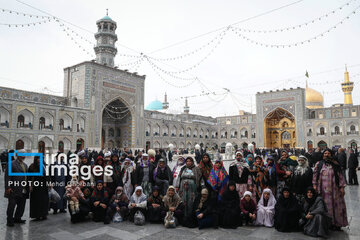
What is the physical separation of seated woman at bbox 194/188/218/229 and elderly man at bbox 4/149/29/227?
259 cm

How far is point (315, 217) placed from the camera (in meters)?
3.26

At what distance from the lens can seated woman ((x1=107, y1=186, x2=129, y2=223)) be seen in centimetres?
396

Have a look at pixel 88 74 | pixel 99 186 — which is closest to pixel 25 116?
pixel 88 74

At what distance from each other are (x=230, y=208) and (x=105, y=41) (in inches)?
890

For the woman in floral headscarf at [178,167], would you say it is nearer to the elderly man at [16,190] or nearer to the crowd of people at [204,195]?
the crowd of people at [204,195]

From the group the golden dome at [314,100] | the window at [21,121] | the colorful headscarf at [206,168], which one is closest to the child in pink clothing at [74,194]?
the colorful headscarf at [206,168]

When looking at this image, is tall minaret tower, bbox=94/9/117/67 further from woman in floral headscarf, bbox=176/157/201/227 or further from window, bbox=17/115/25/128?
woman in floral headscarf, bbox=176/157/201/227

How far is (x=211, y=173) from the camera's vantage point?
4004mm

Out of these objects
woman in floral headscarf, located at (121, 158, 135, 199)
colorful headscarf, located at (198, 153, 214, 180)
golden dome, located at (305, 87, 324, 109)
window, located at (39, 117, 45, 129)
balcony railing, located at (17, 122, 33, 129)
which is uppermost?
golden dome, located at (305, 87, 324, 109)

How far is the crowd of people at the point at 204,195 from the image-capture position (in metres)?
3.47

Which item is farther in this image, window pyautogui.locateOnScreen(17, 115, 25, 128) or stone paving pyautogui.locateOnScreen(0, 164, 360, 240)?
window pyautogui.locateOnScreen(17, 115, 25, 128)

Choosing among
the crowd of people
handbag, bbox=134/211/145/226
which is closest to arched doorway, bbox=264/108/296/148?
the crowd of people

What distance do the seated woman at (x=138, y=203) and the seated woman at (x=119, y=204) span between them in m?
0.14

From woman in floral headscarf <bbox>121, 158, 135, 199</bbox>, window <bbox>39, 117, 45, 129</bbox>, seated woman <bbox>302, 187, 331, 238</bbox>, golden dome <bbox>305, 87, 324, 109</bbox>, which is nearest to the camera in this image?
seated woman <bbox>302, 187, 331, 238</bbox>
